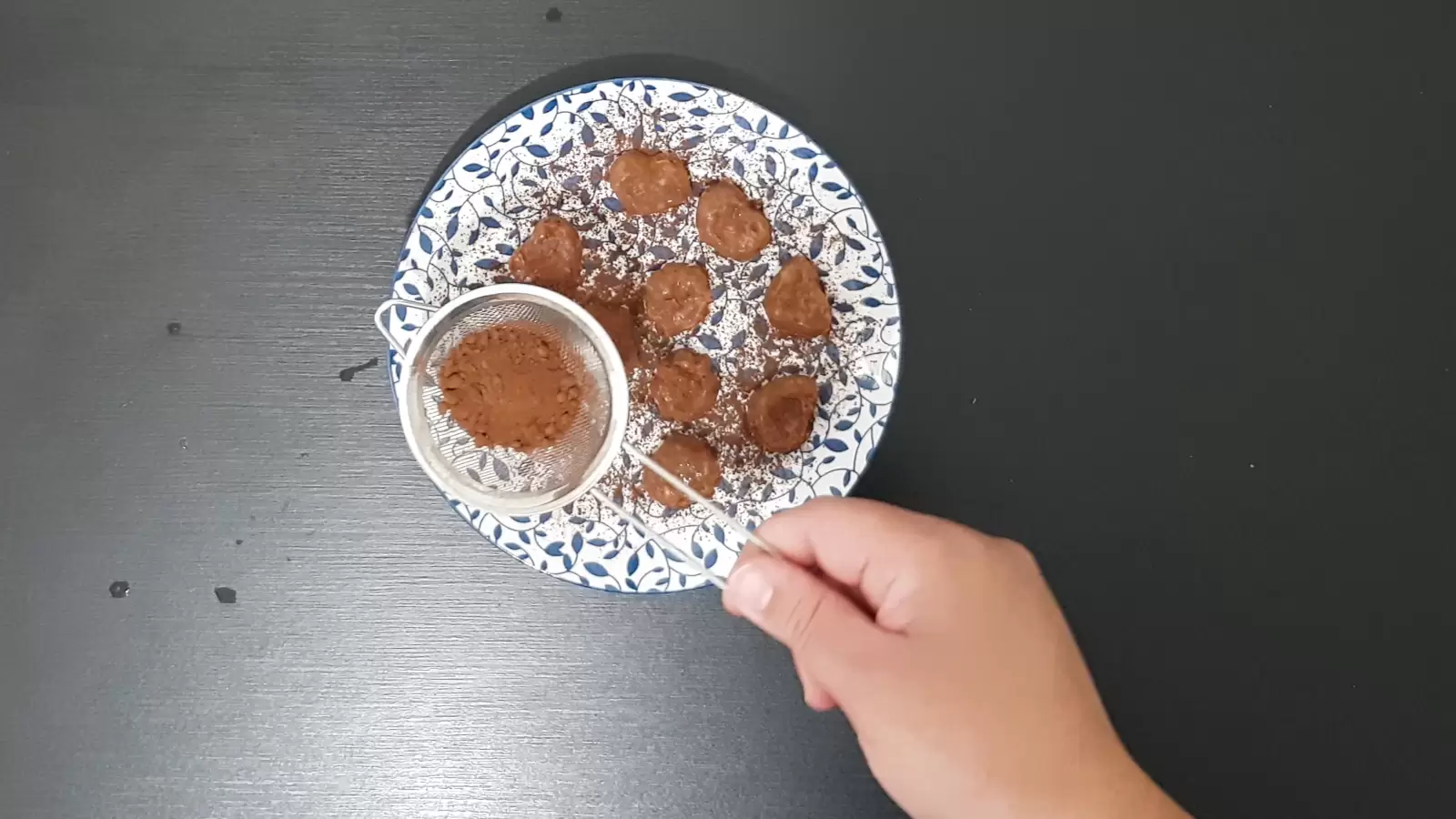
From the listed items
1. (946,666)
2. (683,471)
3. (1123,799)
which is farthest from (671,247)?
(1123,799)

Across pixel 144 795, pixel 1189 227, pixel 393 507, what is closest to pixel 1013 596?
pixel 1189 227

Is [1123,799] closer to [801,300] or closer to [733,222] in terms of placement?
[801,300]

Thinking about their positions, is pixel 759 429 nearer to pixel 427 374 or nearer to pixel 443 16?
pixel 427 374

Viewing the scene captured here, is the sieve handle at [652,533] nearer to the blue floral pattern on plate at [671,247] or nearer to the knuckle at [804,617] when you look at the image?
the blue floral pattern on plate at [671,247]

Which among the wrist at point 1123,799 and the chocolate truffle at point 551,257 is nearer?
the wrist at point 1123,799

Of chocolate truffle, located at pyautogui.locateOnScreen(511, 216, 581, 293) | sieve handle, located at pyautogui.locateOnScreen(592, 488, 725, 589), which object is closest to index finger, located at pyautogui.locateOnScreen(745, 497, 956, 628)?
sieve handle, located at pyautogui.locateOnScreen(592, 488, 725, 589)

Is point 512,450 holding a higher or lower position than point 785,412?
lower

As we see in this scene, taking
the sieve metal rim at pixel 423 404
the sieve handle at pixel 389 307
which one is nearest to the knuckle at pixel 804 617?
the sieve metal rim at pixel 423 404
